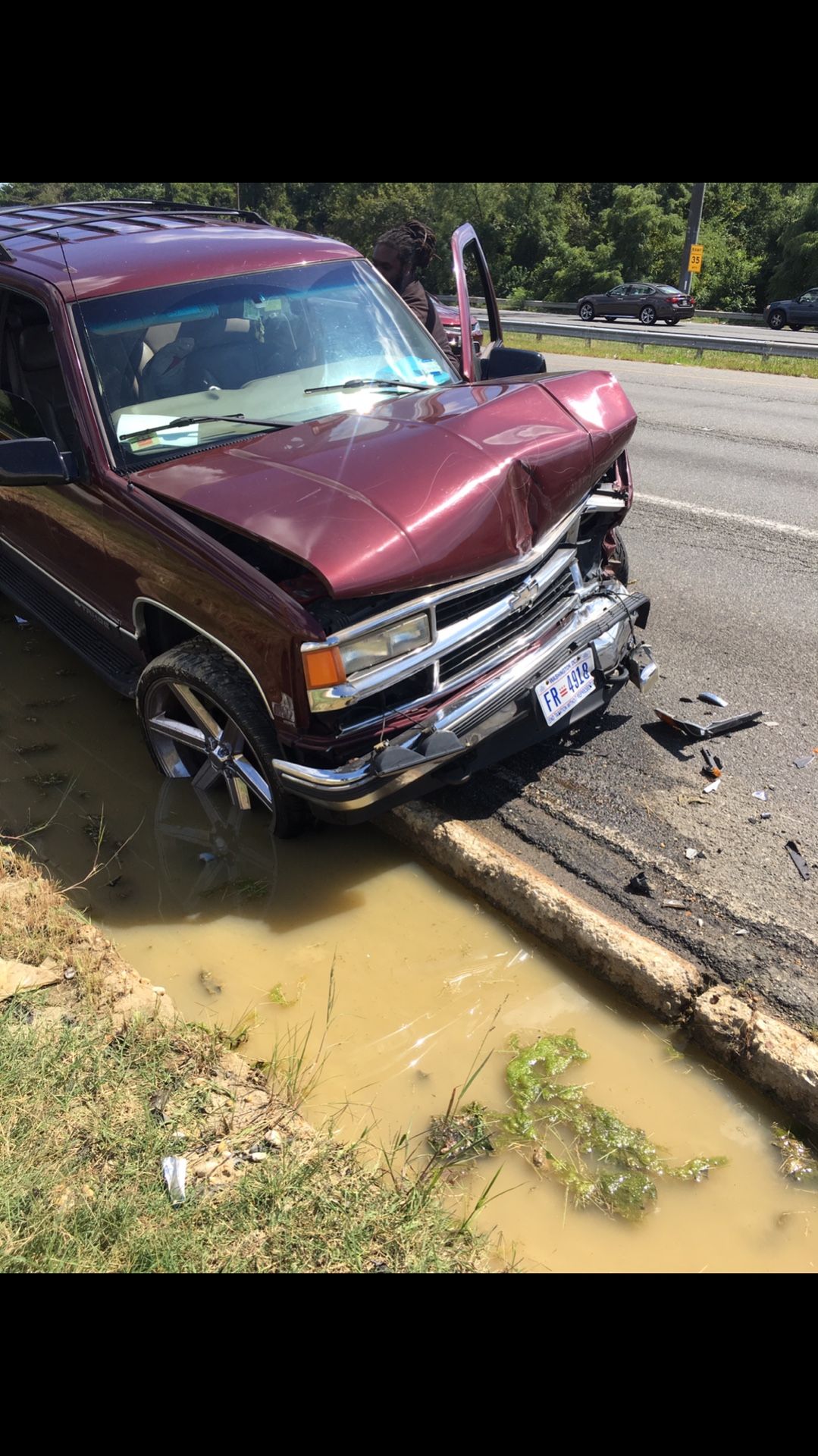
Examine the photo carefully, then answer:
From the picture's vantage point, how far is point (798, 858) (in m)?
3.59

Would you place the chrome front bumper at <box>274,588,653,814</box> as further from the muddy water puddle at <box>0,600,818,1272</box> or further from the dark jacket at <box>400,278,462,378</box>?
the dark jacket at <box>400,278,462,378</box>

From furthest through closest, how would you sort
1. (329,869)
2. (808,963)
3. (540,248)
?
(540,248)
(329,869)
(808,963)

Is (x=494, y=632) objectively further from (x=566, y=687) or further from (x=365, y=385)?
(x=365, y=385)

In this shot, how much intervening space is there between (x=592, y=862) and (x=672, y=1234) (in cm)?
138

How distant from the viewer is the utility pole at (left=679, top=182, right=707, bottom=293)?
29.1 metres

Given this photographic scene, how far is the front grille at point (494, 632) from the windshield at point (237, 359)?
1.10 meters

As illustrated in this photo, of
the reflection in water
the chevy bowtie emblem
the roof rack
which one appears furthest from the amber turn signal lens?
the roof rack

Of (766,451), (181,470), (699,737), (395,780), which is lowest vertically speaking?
(766,451)

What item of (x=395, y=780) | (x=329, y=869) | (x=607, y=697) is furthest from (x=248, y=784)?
(x=607, y=697)

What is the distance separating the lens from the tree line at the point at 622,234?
39.2m

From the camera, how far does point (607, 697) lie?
4070mm

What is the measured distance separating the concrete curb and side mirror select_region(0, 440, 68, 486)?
1.90m

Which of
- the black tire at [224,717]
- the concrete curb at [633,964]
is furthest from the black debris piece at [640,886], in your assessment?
the black tire at [224,717]
